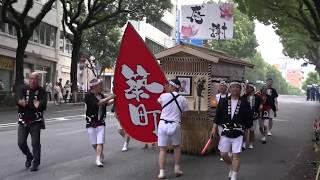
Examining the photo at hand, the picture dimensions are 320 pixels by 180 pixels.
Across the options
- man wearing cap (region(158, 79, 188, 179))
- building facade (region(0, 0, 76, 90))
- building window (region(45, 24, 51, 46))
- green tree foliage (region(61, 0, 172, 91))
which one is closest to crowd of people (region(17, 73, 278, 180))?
man wearing cap (region(158, 79, 188, 179))

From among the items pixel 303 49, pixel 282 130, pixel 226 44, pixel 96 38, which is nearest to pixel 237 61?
pixel 282 130

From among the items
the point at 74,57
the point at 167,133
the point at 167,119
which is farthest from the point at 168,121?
the point at 74,57

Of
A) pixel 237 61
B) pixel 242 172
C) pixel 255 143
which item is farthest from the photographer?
pixel 255 143

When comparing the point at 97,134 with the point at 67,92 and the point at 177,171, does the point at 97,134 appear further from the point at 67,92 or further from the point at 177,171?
the point at 67,92

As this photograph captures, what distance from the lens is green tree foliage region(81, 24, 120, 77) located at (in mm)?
42938

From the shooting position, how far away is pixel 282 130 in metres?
19.1

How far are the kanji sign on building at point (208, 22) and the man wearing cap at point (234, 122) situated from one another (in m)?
5.83

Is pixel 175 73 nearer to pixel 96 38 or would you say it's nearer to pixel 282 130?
pixel 282 130

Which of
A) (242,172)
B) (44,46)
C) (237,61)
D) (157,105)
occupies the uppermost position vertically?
(44,46)

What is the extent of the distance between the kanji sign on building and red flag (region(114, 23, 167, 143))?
4.92m

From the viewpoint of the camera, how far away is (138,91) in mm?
9367

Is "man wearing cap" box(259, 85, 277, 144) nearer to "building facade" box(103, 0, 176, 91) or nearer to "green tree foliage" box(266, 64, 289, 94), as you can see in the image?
"building facade" box(103, 0, 176, 91)

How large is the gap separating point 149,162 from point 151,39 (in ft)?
189

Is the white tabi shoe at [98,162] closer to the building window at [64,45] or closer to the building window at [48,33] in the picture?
the building window at [48,33]
